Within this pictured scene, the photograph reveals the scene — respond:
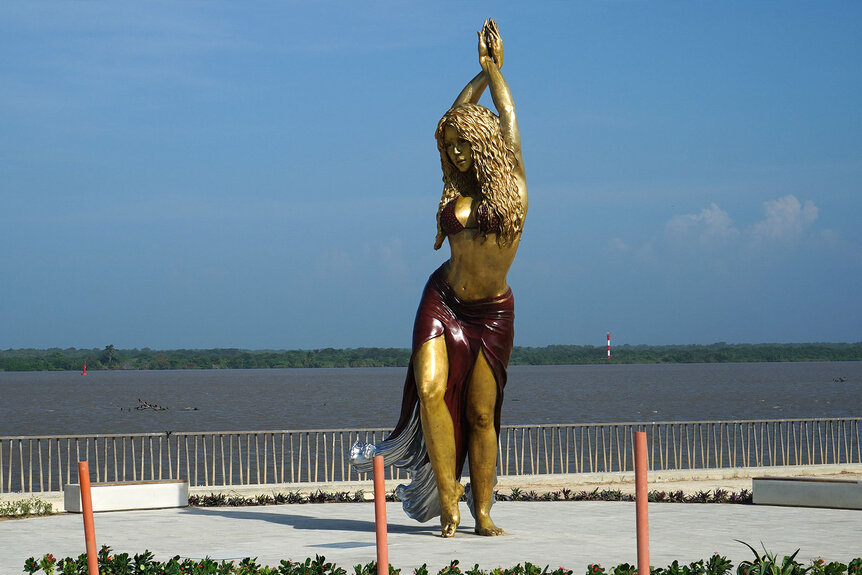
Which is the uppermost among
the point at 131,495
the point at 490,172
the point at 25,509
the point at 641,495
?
the point at 490,172

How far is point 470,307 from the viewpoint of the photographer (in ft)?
32.1

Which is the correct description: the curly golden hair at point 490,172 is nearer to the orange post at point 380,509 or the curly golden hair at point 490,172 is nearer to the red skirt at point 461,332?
the red skirt at point 461,332

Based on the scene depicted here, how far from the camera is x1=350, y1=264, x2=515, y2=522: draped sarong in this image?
31.8 ft

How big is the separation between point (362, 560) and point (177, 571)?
1653mm

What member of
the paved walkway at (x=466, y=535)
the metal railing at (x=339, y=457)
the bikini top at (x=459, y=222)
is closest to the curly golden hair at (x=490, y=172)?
the bikini top at (x=459, y=222)

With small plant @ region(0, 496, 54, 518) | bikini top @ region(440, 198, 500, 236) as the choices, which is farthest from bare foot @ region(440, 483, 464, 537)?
small plant @ region(0, 496, 54, 518)

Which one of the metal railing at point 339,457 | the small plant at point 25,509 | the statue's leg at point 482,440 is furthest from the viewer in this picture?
the metal railing at point 339,457

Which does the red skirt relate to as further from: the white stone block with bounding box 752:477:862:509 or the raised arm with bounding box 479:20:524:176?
the white stone block with bounding box 752:477:862:509

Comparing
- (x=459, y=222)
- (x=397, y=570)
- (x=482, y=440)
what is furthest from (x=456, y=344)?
(x=397, y=570)

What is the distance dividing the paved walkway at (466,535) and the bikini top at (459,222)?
2467 mm

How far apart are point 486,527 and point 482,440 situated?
711mm

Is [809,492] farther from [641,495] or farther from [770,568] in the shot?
[641,495]

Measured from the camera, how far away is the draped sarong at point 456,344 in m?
9.70

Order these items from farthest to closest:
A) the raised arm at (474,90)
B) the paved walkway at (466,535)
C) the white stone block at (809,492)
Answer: the white stone block at (809,492) < the raised arm at (474,90) < the paved walkway at (466,535)
